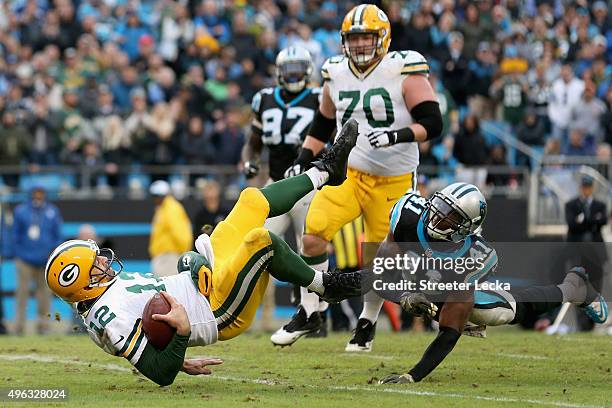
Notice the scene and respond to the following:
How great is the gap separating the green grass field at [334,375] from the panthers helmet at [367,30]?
87.9 inches

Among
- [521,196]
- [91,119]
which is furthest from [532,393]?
[91,119]

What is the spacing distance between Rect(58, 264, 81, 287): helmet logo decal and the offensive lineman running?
7.62 ft

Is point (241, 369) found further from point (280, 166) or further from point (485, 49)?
point (485, 49)

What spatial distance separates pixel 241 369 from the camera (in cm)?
880

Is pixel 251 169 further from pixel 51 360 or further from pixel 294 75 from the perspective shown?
pixel 51 360

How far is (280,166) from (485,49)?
331 inches

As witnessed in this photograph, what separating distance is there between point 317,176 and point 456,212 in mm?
1026

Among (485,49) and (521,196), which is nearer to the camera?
(521,196)

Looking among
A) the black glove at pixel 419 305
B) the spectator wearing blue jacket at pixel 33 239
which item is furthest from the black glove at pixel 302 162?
the spectator wearing blue jacket at pixel 33 239

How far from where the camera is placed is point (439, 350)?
7.60m

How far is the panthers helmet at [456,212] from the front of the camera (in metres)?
7.78

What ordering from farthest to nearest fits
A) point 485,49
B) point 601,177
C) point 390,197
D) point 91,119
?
1. point 485,49
2. point 91,119
3. point 601,177
4. point 390,197

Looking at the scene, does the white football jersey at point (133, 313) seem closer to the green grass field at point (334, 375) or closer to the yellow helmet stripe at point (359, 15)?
the green grass field at point (334, 375)

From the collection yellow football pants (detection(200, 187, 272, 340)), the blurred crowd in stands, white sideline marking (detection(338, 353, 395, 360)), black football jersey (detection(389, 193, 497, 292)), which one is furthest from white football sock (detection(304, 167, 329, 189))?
the blurred crowd in stands
